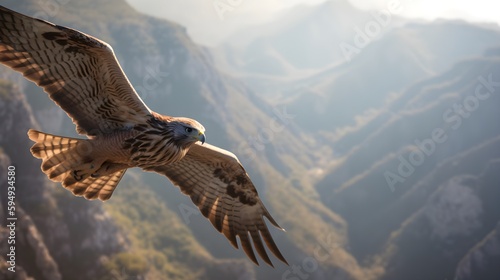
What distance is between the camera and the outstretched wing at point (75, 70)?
721 centimetres

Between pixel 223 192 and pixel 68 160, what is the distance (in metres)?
3.87

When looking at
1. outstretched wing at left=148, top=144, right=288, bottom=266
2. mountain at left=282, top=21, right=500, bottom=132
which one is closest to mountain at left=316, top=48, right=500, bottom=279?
mountain at left=282, top=21, right=500, bottom=132

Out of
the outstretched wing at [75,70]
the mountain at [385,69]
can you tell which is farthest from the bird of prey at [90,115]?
the mountain at [385,69]

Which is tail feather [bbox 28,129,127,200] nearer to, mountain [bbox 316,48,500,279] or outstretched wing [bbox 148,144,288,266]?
outstretched wing [bbox 148,144,288,266]

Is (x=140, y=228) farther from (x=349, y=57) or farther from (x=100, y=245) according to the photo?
(x=349, y=57)

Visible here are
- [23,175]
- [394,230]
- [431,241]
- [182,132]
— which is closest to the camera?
[182,132]

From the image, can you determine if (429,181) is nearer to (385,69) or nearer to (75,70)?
(75,70)

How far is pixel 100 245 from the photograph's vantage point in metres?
36.1

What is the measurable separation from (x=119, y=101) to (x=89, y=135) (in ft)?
3.64

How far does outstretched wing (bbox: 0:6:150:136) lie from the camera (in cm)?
721

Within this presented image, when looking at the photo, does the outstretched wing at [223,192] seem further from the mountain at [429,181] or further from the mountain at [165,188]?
the mountain at [429,181]

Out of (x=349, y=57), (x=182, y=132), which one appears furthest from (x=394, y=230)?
(x=349, y=57)

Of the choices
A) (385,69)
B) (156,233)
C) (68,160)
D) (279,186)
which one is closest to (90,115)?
(68,160)

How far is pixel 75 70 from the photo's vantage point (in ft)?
25.9
